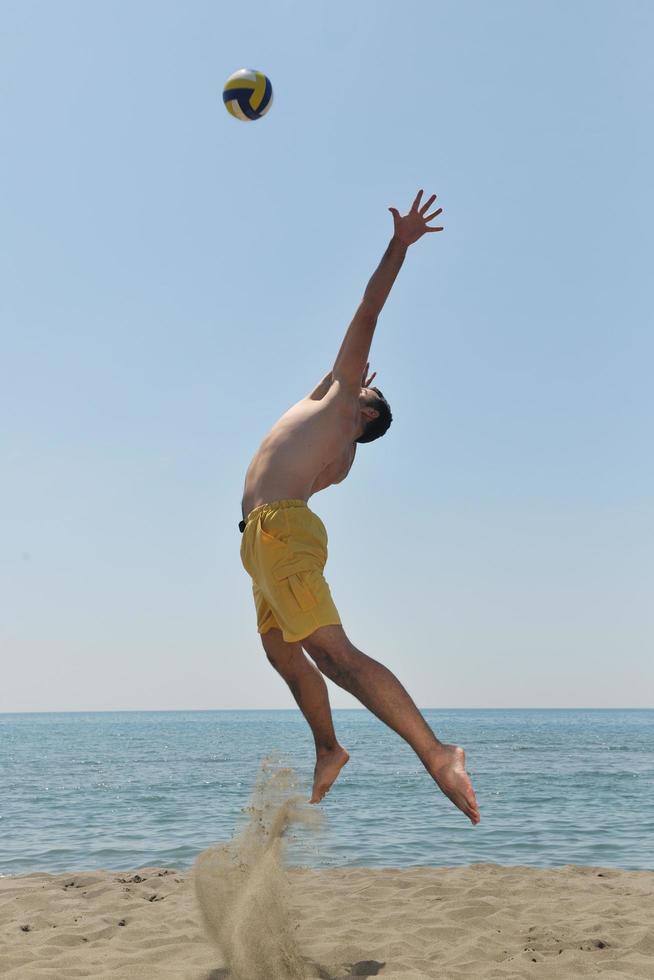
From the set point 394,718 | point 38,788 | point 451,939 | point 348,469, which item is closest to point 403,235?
point 348,469

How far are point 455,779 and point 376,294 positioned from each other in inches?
99.7

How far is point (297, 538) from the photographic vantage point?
16.3ft

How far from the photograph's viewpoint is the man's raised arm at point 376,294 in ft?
16.5

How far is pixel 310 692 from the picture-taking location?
538cm

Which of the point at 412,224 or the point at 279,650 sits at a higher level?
the point at 412,224

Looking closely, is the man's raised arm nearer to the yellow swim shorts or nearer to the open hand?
the open hand

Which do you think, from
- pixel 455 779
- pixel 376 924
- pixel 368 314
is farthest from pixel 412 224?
pixel 376 924

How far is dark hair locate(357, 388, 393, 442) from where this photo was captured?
5.45 m

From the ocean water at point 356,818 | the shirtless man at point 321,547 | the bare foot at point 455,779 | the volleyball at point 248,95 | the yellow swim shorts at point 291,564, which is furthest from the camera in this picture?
the ocean water at point 356,818

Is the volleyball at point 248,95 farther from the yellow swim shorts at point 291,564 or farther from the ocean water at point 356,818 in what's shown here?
the ocean water at point 356,818

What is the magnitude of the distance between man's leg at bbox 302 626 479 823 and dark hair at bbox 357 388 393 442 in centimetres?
131

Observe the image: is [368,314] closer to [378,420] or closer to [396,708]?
[378,420]

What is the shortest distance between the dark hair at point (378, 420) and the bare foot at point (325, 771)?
6.13ft

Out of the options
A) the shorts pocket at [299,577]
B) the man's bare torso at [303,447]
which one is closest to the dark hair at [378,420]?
the man's bare torso at [303,447]
